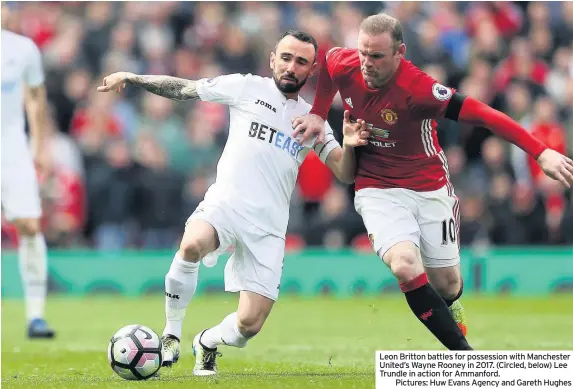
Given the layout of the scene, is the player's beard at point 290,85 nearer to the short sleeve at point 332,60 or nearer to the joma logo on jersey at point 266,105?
the joma logo on jersey at point 266,105

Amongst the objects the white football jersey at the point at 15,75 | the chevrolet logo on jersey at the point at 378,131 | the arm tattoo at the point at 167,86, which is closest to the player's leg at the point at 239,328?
the chevrolet logo on jersey at the point at 378,131

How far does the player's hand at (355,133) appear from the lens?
9.09 metres

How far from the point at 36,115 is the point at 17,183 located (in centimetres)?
76

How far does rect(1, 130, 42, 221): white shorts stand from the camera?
40.4ft

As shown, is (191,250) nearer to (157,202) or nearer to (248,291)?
(248,291)

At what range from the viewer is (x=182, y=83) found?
9.41 m

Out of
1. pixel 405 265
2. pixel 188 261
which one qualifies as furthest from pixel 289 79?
pixel 405 265

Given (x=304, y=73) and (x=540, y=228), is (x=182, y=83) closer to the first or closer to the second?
(x=304, y=73)

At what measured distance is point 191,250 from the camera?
8812 mm

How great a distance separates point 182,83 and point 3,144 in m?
3.68

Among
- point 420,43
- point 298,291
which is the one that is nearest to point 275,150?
point 298,291

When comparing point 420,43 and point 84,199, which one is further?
point 420,43

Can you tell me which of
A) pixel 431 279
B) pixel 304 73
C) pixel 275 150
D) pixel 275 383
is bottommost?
pixel 275 383

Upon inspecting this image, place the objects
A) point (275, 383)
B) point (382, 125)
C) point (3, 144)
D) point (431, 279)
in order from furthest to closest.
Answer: point (3, 144) → point (431, 279) → point (382, 125) → point (275, 383)
